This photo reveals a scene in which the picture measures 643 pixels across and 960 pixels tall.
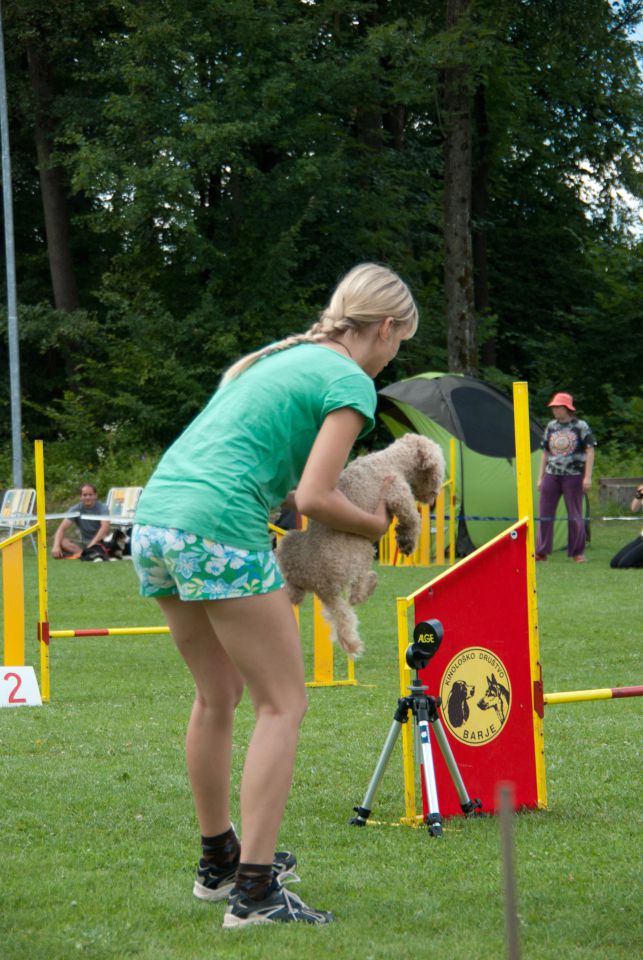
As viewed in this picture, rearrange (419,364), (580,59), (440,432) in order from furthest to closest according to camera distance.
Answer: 1. (580,59)
2. (419,364)
3. (440,432)

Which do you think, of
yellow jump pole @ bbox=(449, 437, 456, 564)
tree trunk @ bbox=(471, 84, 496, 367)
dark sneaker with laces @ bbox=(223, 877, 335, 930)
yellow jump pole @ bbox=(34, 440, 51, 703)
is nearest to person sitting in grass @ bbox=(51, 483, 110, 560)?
yellow jump pole @ bbox=(449, 437, 456, 564)

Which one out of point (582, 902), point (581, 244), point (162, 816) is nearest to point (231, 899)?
point (582, 902)

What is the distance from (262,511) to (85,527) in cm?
1521

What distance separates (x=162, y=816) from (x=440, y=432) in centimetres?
1231

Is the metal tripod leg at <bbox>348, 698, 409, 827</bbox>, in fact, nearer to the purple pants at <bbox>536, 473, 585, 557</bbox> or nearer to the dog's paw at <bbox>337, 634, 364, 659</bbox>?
the dog's paw at <bbox>337, 634, 364, 659</bbox>

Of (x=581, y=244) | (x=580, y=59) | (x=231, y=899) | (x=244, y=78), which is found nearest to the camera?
(x=231, y=899)

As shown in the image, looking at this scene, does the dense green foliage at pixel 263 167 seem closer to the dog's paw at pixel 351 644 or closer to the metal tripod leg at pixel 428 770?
the metal tripod leg at pixel 428 770

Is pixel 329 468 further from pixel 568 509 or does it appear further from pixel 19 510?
pixel 19 510

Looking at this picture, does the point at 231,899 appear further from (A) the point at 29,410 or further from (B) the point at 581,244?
(B) the point at 581,244

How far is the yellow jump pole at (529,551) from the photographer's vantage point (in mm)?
4277

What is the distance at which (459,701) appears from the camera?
14.5 ft

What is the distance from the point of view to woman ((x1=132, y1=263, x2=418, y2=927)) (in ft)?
10.1

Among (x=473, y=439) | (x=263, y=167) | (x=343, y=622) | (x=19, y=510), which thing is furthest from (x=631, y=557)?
(x=263, y=167)

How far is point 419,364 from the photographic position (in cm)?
2617
